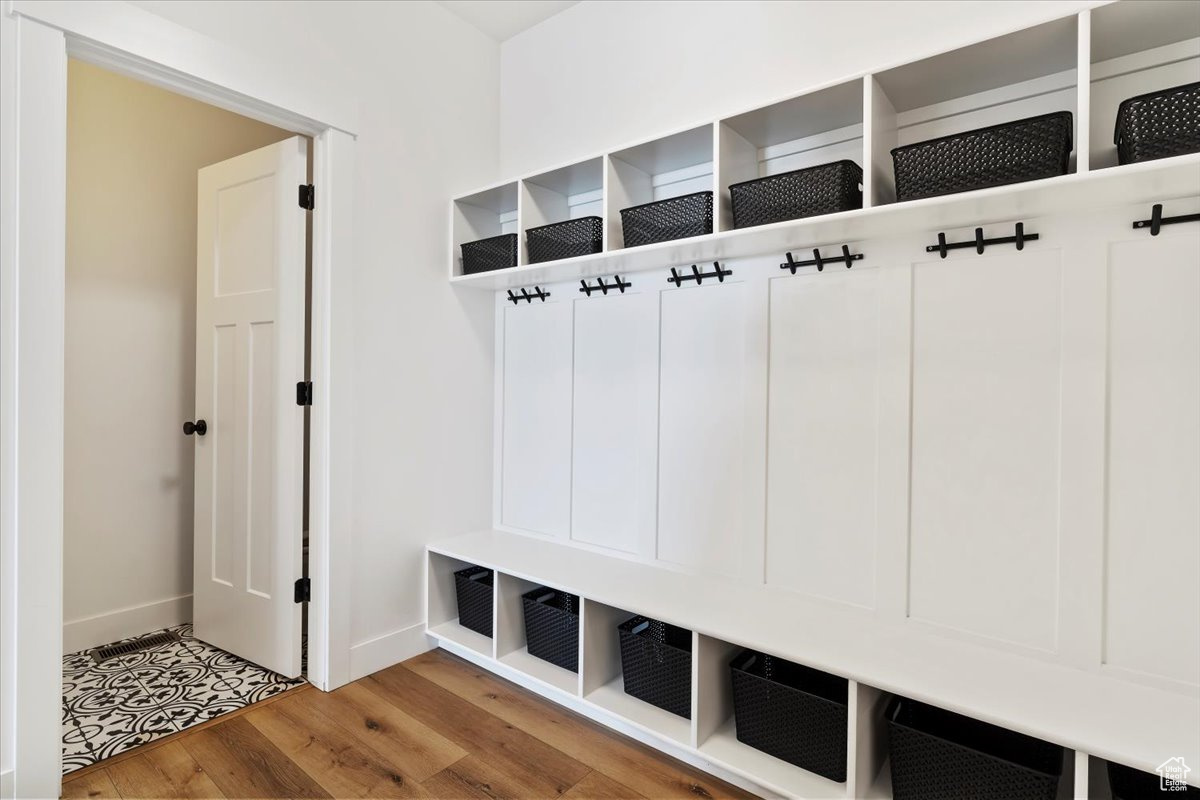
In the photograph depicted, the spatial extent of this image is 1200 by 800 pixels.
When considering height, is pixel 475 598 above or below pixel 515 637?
above

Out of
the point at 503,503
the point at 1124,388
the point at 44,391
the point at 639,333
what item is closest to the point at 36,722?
the point at 44,391

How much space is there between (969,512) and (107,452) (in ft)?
11.1

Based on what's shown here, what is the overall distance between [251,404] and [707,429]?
5.91 feet

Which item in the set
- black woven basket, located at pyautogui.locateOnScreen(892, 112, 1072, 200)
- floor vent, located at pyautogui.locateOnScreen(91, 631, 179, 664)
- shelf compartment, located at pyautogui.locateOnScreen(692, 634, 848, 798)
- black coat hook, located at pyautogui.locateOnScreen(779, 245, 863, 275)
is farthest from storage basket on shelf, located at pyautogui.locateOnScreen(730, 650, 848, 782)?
floor vent, located at pyautogui.locateOnScreen(91, 631, 179, 664)

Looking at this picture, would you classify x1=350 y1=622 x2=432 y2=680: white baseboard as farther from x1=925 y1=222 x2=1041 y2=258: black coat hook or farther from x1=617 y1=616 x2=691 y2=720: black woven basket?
x1=925 y1=222 x2=1041 y2=258: black coat hook

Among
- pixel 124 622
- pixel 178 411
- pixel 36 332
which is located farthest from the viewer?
pixel 178 411

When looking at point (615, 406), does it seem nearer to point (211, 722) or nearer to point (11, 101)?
point (211, 722)

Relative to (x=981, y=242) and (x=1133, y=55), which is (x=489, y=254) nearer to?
(x=981, y=242)

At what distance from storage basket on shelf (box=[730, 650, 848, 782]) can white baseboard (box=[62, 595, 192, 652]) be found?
2633 millimetres

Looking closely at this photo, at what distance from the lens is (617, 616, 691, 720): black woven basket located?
198 centimetres

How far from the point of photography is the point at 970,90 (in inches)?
70.0

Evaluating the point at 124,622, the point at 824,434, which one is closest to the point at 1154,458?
the point at 824,434

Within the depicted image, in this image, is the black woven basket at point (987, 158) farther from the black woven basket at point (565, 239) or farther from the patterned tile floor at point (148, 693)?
the patterned tile floor at point (148, 693)

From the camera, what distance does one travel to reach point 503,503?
118 inches
